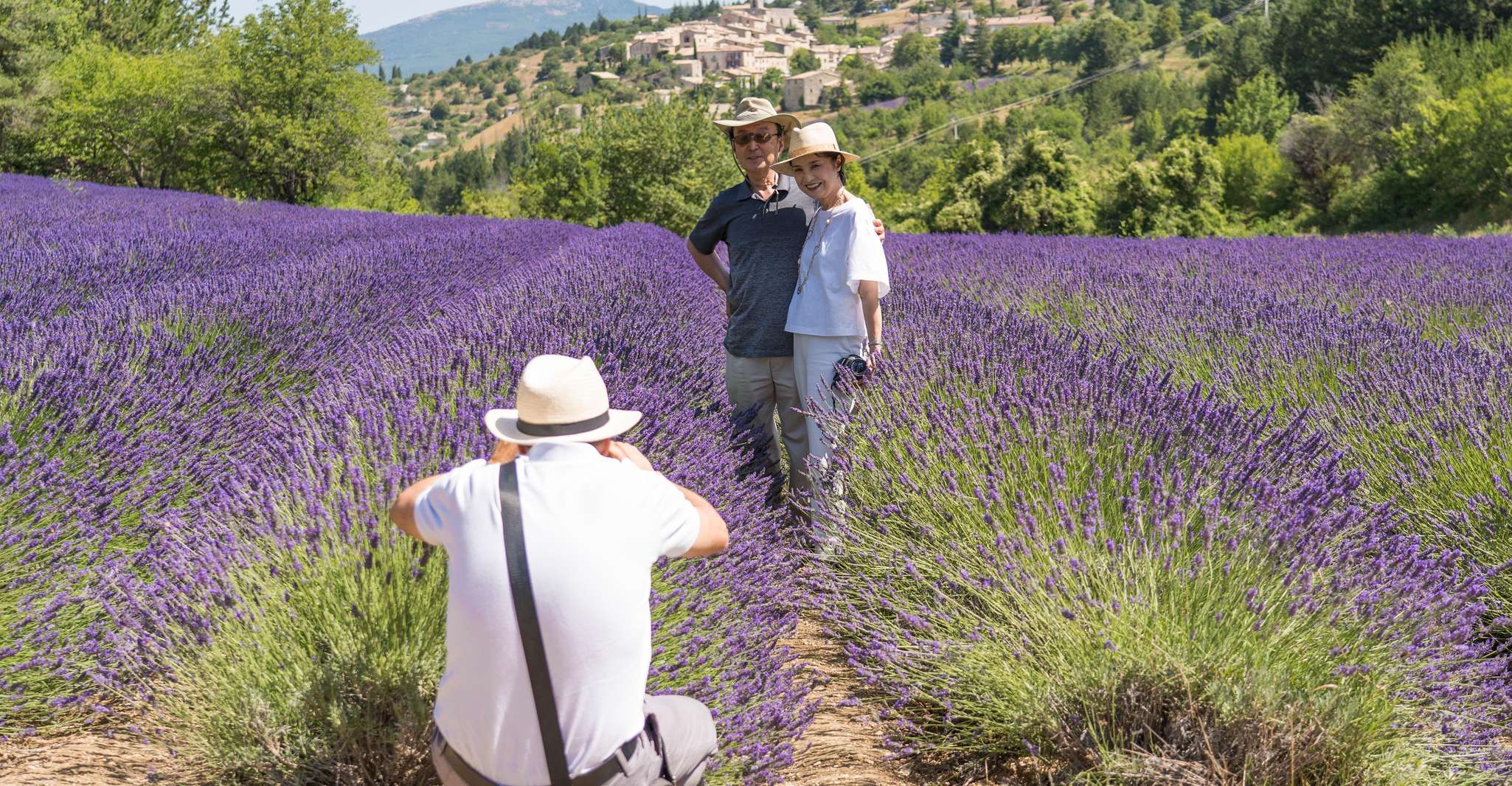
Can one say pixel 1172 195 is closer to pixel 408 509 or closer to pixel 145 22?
pixel 408 509

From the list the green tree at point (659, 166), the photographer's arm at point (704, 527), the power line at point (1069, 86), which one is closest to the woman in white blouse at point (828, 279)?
the photographer's arm at point (704, 527)

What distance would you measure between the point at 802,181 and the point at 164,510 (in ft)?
6.40

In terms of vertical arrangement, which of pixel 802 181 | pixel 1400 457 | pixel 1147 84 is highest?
pixel 802 181

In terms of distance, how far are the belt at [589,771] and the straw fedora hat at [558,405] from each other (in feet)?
1.42

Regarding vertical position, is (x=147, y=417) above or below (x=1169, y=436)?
above

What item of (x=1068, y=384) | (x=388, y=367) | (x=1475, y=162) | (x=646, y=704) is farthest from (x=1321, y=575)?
(x=1475, y=162)

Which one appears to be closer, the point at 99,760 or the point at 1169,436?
the point at 99,760

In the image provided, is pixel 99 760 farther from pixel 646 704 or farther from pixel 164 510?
pixel 646 704

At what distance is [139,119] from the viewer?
74.6 ft

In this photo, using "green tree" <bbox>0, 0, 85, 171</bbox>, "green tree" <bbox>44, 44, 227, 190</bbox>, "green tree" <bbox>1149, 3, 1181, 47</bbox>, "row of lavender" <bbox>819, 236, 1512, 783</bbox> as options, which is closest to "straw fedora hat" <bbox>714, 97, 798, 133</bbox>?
"row of lavender" <bbox>819, 236, 1512, 783</bbox>

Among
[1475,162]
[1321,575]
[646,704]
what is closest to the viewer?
[646,704]

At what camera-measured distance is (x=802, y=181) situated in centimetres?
Answer: 305

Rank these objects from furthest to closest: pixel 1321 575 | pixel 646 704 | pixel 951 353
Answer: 1. pixel 951 353
2. pixel 1321 575
3. pixel 646 704

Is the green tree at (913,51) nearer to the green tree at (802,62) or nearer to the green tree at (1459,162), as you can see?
the green tree at (802,62)
